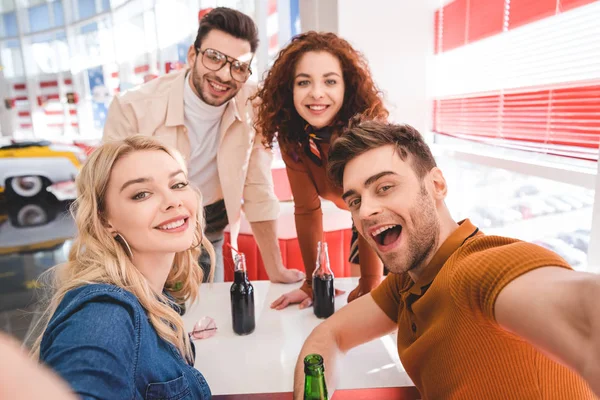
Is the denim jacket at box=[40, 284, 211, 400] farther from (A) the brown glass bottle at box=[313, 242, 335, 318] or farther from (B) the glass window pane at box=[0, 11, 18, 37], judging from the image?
(B) the glass window pane at box=[0, 11, 18, 37]

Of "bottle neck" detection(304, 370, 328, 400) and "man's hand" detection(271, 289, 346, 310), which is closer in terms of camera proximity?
"bottle neck" detection(304, 370, 328, 400)

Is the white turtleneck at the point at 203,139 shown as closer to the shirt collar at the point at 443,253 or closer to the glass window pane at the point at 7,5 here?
the shirt collar at the point at 443,253

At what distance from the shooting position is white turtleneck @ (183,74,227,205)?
81.4 inches

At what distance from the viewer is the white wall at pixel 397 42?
3.03 meters

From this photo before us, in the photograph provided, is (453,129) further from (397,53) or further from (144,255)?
(144,255)

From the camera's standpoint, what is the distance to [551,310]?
22.1 inches

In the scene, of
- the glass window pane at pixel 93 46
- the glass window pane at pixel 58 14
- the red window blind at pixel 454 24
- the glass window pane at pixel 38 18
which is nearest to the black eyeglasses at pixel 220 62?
the red window blind at pixel 454 24

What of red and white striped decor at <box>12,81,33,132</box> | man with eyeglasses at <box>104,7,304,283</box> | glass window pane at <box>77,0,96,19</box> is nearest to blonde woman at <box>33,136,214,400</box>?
man with eyeglasses at <box>104,7,304,283</box>

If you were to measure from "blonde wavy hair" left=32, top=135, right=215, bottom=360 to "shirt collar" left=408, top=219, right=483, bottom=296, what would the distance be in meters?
0.62

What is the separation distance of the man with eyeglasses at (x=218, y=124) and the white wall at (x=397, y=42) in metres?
1.28

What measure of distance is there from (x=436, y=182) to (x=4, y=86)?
1029 centimetres

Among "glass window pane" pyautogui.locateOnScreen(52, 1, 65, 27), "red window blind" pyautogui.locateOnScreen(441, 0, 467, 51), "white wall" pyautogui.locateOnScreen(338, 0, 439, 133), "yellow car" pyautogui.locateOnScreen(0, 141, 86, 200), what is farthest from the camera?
"glass window pane" pyautogui.locateOnScreen(52, 1, 65, 27)

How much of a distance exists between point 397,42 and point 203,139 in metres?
1.83

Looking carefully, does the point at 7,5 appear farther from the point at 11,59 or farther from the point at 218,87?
the point at 218,87
